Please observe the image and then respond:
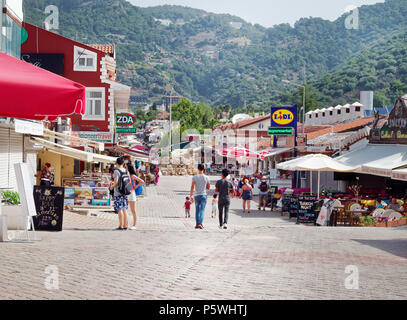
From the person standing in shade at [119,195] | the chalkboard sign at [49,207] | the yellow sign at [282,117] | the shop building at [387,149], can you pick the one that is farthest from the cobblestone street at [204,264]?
the yellow sign at [282,117]

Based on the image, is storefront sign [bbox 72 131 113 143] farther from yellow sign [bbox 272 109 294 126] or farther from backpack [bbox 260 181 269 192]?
yellow sign [bbox 272 109 294 126]

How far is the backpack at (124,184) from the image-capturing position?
1458 cm

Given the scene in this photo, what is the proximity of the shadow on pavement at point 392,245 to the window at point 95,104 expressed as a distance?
77.6ft

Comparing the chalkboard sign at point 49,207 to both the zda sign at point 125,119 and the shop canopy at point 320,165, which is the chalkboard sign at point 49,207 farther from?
the zda sign at point 125,119

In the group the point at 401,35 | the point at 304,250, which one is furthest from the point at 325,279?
the point at 401,35

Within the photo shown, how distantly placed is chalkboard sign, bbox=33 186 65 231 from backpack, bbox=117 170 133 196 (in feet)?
5.10

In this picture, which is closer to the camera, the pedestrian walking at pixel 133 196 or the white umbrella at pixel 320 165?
the pedestrian walking at pixel 133 196

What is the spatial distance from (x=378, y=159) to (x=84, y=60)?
63.2ft

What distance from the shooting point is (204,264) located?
9.82m

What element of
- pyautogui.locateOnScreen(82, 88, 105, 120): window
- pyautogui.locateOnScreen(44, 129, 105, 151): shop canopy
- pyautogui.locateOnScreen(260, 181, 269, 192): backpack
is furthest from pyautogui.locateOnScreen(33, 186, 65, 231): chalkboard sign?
pyautogui.locateOnScreen(82, 88, 105, 120): window
